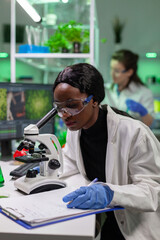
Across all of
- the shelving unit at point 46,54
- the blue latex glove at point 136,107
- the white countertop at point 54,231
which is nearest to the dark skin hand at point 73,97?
the white countertop at point 54,231

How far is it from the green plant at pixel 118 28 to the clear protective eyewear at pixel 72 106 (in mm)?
3834

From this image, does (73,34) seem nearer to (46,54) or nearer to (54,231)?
(46,54)

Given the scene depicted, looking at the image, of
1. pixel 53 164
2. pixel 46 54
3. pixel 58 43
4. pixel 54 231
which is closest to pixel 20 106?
pixel 46 54

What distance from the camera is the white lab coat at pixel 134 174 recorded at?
0.99 meters

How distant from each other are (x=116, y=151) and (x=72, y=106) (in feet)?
0.92

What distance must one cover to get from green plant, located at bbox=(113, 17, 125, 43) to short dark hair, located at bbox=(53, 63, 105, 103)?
3.75 metres

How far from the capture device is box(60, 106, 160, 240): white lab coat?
39.1 inches

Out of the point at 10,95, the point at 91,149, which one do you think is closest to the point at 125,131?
the point at 91,149

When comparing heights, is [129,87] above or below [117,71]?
below

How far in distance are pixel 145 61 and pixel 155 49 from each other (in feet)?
1.32

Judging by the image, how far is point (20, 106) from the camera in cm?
179

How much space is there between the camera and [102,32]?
4699mm

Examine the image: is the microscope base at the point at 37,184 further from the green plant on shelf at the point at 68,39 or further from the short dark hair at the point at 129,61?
→ the short dark hair at the point at 129,61

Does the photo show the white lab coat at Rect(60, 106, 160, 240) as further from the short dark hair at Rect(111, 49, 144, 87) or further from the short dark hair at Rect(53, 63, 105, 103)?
the short dark hair at Rect(111, 49, 144, 87)
